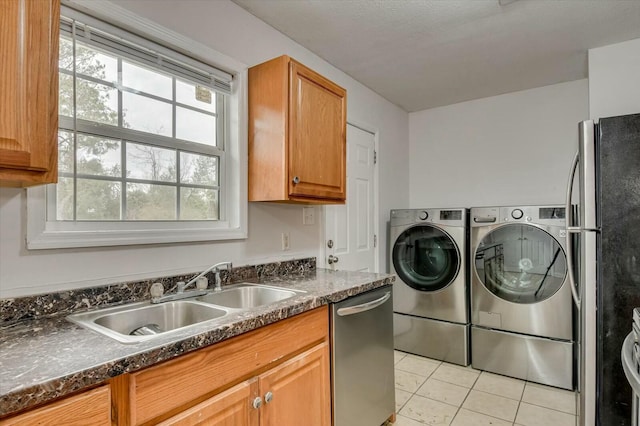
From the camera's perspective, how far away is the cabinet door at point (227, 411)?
40.4 inches

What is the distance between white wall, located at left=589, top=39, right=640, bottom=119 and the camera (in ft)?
7.88

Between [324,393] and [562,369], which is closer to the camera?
[324,393]

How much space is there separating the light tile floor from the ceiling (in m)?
2.46

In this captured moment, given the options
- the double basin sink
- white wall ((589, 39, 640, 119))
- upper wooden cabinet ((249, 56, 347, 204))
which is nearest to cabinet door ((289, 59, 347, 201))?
upper wooden cabinet ((249, 56, 347, 204))

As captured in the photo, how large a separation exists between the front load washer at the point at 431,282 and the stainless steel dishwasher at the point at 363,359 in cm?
117

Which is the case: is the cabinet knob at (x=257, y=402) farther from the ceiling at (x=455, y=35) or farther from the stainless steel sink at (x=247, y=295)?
the ceiling at (x=455, y=35)

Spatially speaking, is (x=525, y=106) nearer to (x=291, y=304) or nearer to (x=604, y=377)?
(x=604, y=377)

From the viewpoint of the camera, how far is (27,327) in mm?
1106

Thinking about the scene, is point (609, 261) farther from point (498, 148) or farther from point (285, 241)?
point (498, 148)

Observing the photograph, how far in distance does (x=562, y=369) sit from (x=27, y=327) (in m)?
3.18

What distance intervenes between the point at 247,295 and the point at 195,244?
1.22ft

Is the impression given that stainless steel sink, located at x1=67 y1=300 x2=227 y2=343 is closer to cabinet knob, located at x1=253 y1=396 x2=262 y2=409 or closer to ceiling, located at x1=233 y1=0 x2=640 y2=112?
cabinet knob, located at x1=253 y1=396 x2=262 y2=409

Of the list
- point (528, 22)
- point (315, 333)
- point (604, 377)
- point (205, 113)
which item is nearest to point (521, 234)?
point (604, 377)

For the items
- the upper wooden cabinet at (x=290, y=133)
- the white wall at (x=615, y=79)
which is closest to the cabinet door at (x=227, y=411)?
the upper wooden cabinet at (x=290, y=133)
